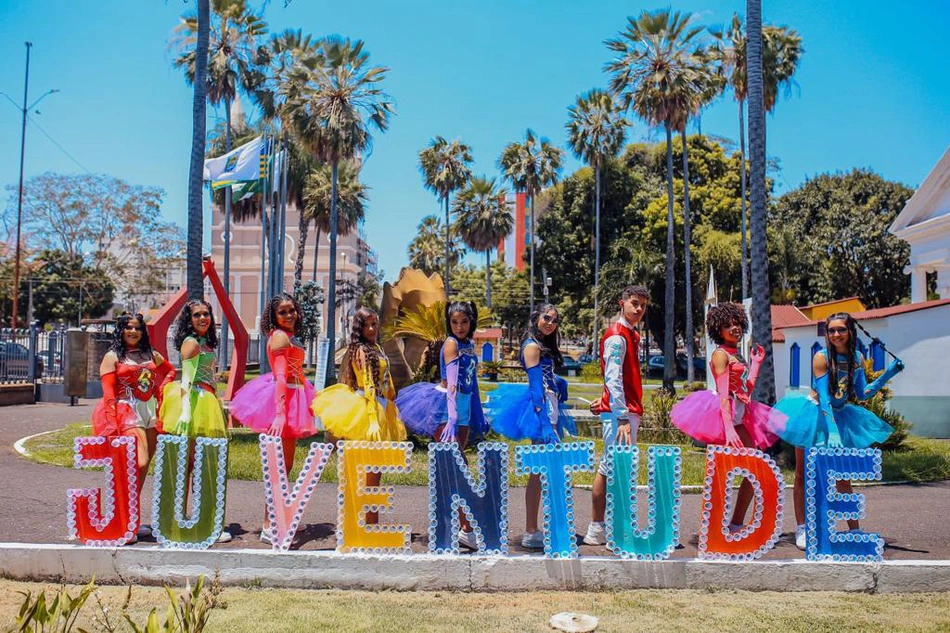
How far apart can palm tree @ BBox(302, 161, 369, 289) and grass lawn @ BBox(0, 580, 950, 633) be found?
39536 mm

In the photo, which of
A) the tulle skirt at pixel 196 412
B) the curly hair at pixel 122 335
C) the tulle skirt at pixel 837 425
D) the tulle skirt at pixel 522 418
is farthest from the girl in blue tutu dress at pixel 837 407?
the curly hair at pixel 122 335

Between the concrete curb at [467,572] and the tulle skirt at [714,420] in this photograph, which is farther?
the tulle skirt at [714,420]

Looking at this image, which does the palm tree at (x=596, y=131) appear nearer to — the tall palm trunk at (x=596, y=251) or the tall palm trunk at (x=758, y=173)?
the tall palm trunk at (x=596, y=251)

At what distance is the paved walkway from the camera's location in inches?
257

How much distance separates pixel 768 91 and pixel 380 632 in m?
30.9

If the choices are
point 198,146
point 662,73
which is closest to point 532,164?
point 662,73

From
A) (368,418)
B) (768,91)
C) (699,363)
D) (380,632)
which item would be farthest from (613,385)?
(699,363)

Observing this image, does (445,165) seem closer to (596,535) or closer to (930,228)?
(930,228)

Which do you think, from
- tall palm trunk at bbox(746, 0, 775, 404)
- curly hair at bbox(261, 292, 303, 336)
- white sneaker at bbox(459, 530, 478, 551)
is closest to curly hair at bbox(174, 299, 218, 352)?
curly hair at bbox(261, 292, 303, 336)

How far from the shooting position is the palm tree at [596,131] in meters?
45.3

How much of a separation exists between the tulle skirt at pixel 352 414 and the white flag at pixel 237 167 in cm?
2306

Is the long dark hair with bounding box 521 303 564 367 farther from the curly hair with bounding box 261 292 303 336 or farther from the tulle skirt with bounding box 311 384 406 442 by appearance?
the curly hair with bounding box 261 292 303 336

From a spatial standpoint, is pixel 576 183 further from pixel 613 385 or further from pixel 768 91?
pixel 613 385

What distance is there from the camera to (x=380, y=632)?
4.70m
